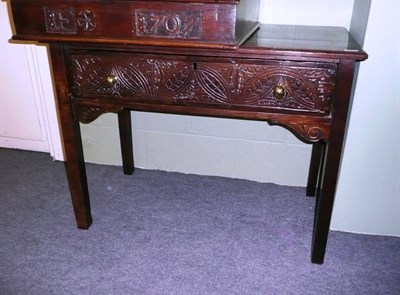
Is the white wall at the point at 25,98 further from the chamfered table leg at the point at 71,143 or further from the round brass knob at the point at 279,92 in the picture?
the round brass knob at the point at 279,92

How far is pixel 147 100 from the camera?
112cm

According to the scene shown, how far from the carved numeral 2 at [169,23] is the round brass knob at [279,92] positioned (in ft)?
0.82

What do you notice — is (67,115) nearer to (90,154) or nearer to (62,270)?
(62,270)

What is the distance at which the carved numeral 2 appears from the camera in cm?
93

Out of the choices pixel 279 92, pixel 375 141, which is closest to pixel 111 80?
pixel 279 92

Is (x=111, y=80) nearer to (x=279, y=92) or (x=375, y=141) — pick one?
(x=279, y=92)

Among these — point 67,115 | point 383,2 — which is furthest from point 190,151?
point 383,2

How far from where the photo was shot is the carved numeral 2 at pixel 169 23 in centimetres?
93

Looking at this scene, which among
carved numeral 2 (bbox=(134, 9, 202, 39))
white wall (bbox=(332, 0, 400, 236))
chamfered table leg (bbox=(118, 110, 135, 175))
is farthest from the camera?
chamfered table leg (bbox=(118, 110, 135, 175))

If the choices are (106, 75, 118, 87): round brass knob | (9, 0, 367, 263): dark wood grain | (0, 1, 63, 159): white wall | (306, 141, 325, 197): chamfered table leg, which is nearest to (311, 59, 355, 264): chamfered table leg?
(9, 0, 367, 263): dark wood grain

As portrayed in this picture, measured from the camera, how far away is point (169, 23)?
3.11 feet

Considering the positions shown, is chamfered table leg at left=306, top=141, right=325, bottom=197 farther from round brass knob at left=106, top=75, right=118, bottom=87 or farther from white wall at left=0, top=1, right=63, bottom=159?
white wall at left=0, top=1, right=63, bottom=159

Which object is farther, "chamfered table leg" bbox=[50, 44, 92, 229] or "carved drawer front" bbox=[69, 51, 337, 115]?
"chamfered table leg" bbox=[50, 44, 92, 229]

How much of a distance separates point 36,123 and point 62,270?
979 millimetres
